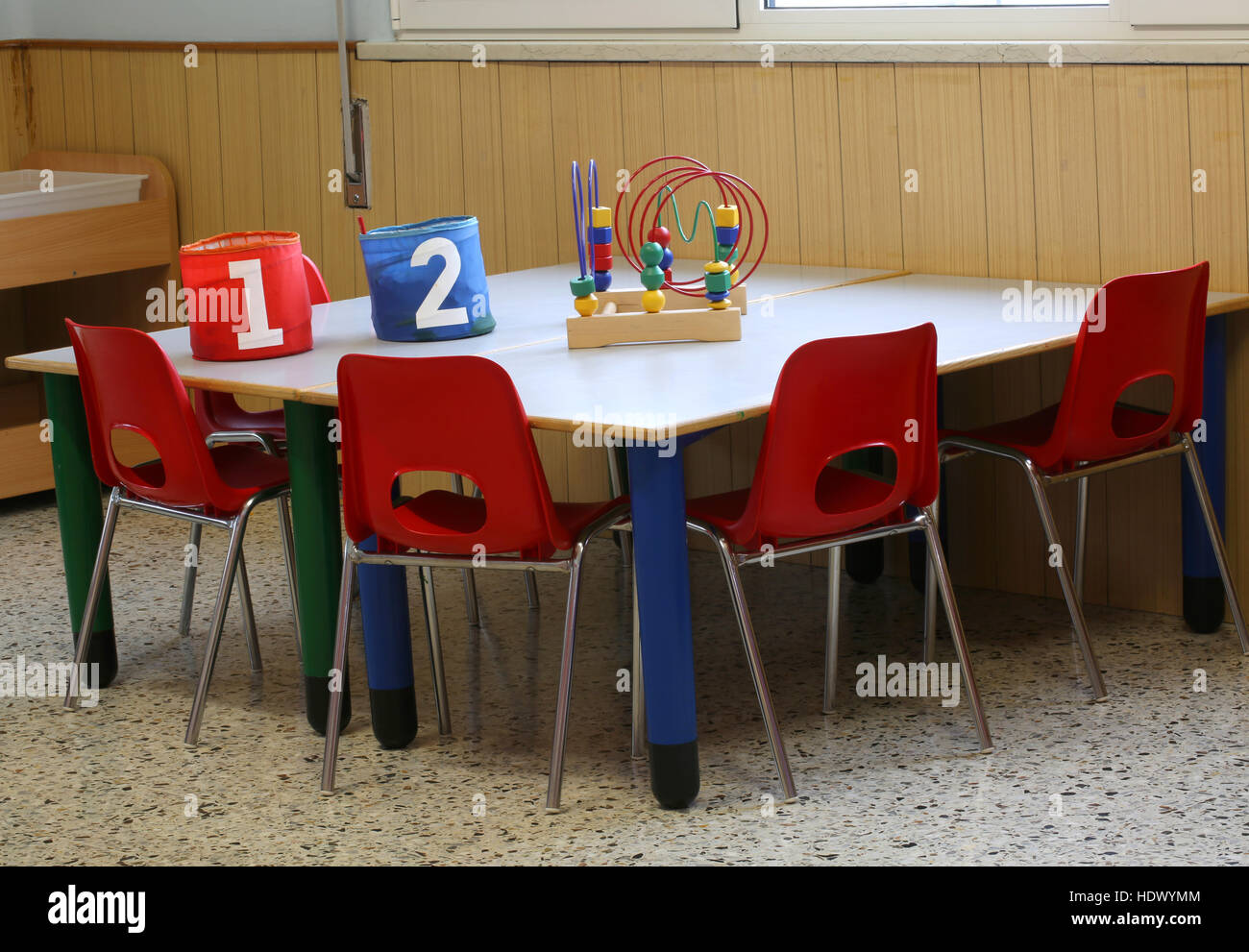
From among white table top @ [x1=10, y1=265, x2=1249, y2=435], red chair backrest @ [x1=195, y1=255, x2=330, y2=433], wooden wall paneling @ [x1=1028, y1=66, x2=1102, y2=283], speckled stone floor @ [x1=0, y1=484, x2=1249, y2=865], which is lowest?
speckled stone floor @ [x1=0, y1=484, x2=1249, y2=865]

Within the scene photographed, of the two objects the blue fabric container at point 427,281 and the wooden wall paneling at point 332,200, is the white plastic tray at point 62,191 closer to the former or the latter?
the wooden wall paneling at point 332,200

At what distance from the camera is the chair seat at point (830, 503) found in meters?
A: 2.80

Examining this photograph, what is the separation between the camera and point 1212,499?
344cm

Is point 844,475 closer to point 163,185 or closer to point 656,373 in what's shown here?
point 656,373

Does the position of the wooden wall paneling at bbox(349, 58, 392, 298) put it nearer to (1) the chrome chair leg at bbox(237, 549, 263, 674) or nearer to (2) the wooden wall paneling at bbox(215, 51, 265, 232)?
(2) the wooden wall paneling at bbox(215, 51, 265, 232)

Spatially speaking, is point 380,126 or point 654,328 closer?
point 654,328

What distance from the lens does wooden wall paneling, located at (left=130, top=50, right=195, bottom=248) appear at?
5.16m

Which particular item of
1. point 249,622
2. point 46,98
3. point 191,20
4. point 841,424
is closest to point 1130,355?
point 841,424

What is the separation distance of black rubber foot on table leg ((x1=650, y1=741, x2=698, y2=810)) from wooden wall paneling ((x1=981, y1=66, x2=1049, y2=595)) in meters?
1.34

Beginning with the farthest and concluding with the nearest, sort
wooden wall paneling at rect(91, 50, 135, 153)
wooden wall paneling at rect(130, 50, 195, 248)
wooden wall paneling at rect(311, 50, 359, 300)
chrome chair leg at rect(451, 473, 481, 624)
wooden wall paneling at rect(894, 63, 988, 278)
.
→ wooden wall paneling at rect(91, 50, 135, 153)
wooden wall paneling at rect(130, 50, 195, 248)
wooden wall paneling at rect(311, 50, 359, 300)
chrome chair leg at rect(451, 473, 481, 624)
wooden wall paneling at rect(894, 63, 988, 278)

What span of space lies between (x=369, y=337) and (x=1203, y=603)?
178cm

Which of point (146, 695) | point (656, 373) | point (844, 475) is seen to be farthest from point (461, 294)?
point (146, 695)

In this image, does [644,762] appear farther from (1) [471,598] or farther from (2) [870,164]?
(2) [870,164]

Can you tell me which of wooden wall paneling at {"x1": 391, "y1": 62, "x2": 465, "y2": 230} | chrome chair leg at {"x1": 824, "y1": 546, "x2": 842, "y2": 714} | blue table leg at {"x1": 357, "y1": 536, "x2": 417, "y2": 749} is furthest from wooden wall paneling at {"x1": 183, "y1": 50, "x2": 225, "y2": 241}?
chrome chair leg at {"x1": 824, "y1": 546, "x2": 842, "y2": 714}
